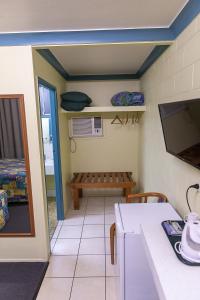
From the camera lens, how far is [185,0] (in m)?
1.38

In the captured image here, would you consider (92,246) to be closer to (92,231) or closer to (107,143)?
(92,231)

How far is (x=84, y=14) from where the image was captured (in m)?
1.52

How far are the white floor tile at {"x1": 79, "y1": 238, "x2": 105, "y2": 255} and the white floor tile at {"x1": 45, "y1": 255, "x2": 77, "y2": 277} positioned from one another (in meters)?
0.16

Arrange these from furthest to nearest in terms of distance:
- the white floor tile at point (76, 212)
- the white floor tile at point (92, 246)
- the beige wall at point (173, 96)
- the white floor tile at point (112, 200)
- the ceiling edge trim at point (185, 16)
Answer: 1. the white floor tile at point (112, 200)
2. the white floor tile at point (76, 212)
3. the white floor tile at point (92, 246)
4. the beige wall at point (173, 96)
5. the ceiling edge trim at point (185, 16)

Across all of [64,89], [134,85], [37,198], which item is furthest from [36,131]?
[134,85]

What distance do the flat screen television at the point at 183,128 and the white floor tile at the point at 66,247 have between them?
1662 mm

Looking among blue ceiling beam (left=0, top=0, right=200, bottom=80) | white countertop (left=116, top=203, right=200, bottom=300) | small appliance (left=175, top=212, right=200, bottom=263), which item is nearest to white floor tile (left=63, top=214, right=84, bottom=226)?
white countertop (left=116, top=203, right=200, bottom=300)

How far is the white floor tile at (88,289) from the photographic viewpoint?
1851 mm

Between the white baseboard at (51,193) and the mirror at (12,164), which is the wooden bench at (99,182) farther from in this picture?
the mirror at (12,164)

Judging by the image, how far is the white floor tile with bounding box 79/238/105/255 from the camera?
2451 millimetres

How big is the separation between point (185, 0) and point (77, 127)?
271cm

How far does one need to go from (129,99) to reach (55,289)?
2.65 meters

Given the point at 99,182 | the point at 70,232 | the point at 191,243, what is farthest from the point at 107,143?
the point at 191,243

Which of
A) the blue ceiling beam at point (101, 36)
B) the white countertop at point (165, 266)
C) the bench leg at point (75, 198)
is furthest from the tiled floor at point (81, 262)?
the blue ceiling beam at point (101, 36)
